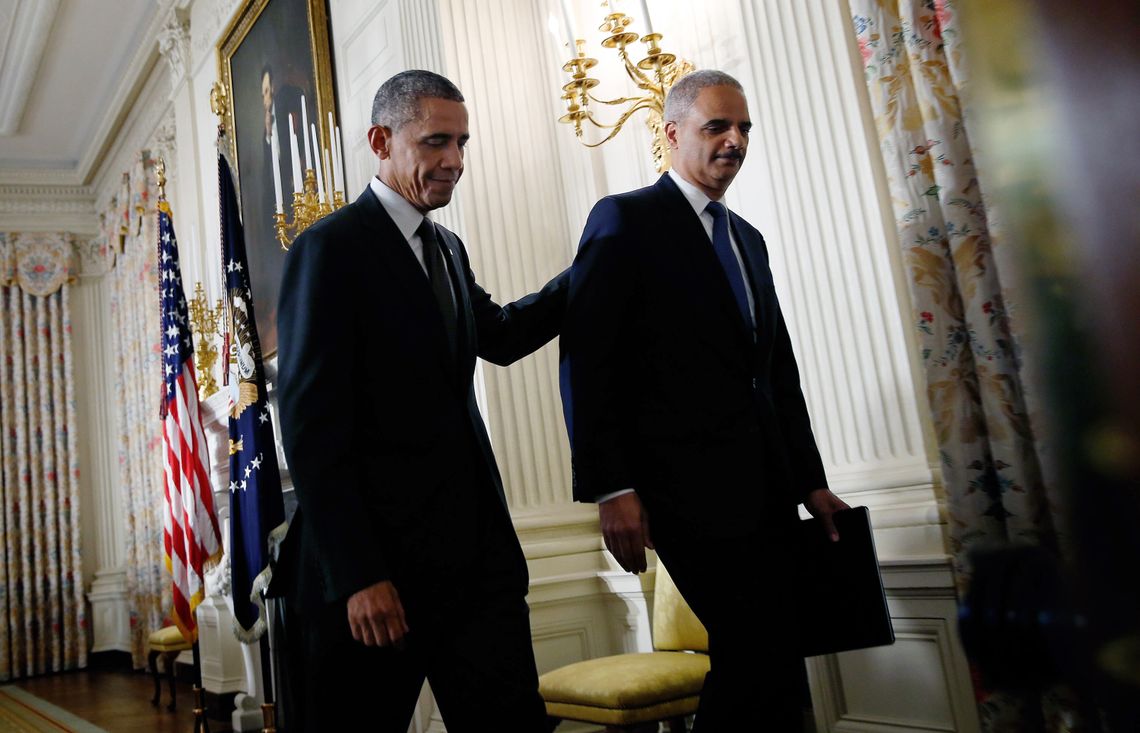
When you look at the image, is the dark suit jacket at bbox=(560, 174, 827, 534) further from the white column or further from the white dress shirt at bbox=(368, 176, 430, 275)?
the white column

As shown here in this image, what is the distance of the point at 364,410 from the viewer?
1.65 m

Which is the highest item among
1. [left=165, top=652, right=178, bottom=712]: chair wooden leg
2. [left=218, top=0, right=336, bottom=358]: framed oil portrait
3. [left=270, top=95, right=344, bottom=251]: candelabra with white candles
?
[left=218, top=0, right=336, bottom=358]: framed oil portrait

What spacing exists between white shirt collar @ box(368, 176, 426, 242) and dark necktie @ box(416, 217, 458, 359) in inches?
0.6

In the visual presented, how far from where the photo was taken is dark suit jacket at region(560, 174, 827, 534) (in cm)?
173

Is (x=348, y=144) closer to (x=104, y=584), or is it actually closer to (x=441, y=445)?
(x=441, y=445)

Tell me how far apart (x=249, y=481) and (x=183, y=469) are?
1.12 meters

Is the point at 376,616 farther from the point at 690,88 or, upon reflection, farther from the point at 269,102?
the point at 269,102

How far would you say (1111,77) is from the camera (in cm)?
21

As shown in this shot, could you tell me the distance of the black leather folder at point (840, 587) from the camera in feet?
5.63

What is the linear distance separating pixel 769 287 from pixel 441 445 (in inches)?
28.8

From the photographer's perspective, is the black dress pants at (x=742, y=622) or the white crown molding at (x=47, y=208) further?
the white crown molding at (x=47, y=208)

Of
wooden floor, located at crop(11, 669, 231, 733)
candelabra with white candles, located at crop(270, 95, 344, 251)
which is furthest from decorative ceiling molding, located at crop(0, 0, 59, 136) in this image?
wooden floor, located at crop(11, 669, 231, 733)

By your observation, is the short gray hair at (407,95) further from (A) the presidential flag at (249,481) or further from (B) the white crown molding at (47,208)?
(B) the white crown molding at (47,208)

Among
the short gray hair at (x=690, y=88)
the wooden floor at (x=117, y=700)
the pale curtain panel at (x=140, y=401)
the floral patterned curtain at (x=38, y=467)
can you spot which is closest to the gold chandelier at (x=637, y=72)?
the short gray hair at (x=690, y=88)
